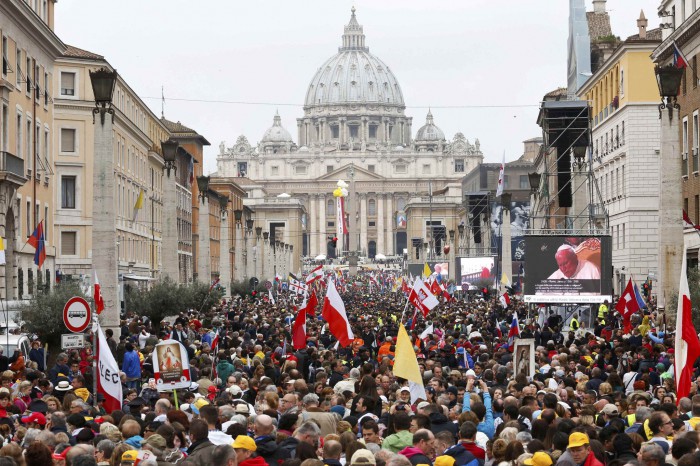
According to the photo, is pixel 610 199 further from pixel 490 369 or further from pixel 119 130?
pixel 490 369

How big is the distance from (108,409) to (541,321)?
80.7 feet

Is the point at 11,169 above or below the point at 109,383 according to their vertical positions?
above

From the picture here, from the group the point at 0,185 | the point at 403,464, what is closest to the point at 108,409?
the point at 403,464

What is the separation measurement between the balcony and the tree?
9.53 metres

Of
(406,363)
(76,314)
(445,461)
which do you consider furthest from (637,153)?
(445,461)

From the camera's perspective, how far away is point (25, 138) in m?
42.8

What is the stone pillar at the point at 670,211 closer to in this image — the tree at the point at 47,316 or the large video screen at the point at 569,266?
the large video screen at the point at 569,266

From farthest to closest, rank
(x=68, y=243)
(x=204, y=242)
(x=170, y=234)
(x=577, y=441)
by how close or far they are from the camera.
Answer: (x=68, y=243), (x=204, y=242), (x=170, y=234), (x=577, y=441)

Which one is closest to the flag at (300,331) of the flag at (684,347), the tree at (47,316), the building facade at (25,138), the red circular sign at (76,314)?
the red circular sign at (76,314)

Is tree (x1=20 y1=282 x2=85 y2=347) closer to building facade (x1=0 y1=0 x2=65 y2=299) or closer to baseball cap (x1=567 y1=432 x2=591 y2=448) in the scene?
building facade (x1=0 y1=0 x2=65 y2=299)

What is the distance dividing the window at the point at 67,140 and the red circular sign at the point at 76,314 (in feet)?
134

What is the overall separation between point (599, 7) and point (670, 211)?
53.3m

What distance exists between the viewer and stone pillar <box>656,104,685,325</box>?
100 feet

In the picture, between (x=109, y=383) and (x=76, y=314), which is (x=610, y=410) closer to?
(x=109, y=383)
